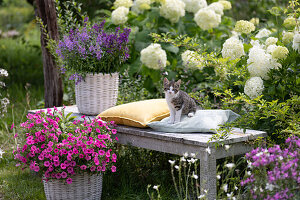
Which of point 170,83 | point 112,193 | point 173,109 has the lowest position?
point 112,193

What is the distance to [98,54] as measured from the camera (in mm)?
3453

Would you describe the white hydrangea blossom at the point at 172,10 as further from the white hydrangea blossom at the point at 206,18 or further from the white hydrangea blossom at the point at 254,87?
the white hydrangea blossom at the point at 254,87

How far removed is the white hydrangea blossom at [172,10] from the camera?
4805 millimetres

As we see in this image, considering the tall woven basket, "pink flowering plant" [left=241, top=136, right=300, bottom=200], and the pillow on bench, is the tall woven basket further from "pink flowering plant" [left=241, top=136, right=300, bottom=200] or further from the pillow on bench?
"pink flowering plant" [left=241, top=136, right=300, bottom=200]

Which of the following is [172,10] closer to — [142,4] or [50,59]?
[142,4]

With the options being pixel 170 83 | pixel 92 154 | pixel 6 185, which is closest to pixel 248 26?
pixel 170 83

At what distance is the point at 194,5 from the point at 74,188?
294cm

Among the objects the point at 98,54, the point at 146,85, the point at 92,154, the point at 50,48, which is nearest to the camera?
the point at 92,154

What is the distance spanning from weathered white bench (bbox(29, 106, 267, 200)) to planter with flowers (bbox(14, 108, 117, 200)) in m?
0.21

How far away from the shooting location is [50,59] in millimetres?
4586

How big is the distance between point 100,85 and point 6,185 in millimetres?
1151

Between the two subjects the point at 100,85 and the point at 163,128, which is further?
the point at 100,85

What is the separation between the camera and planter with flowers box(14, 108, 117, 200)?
2.95 meters

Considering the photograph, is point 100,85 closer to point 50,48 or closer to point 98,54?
point 98,54
